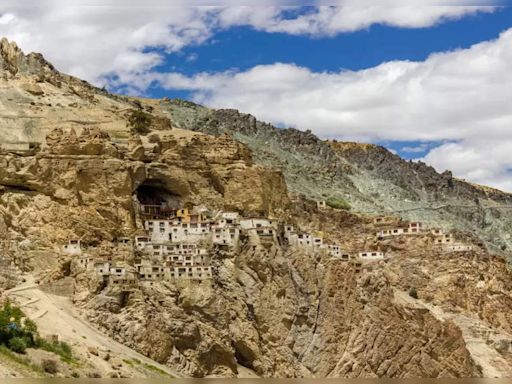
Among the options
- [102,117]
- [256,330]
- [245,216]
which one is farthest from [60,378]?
[102,117]

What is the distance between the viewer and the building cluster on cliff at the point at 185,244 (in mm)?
102125

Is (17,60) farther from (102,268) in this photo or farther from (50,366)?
(50,366)

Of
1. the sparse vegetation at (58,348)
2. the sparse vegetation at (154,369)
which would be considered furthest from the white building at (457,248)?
the sparse vegetation at (58,348)

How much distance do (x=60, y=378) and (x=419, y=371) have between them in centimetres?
4117

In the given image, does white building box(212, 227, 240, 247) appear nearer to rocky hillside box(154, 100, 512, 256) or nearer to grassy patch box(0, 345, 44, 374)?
grassy patch box(0, 345, 44, 374)

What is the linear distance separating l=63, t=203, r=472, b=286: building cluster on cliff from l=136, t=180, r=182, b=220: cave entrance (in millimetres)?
119

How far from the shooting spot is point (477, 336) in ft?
414

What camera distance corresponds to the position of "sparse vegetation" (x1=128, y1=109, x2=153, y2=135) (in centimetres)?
12662

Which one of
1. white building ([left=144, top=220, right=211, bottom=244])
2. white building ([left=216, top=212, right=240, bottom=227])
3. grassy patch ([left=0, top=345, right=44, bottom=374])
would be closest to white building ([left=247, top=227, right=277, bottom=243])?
white building ([left=216, top=212, right=240, bottom=227])

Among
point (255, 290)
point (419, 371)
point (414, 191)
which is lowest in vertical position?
point (419, 371)

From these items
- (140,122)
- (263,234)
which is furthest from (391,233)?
(263,234)

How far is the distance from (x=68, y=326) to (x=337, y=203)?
72.1 meters

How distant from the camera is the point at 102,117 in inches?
4993

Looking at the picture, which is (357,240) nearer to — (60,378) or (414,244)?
(414,244)
